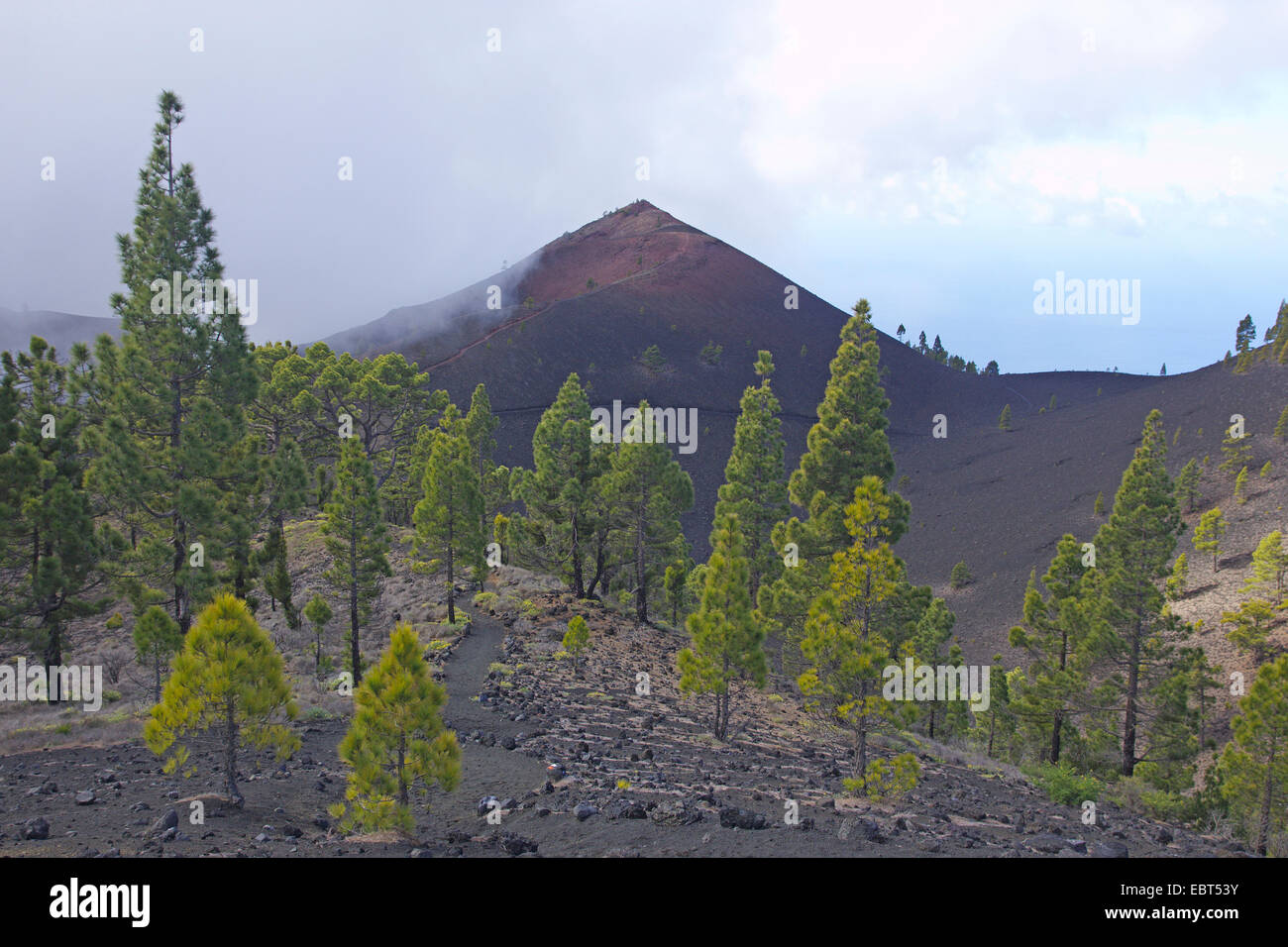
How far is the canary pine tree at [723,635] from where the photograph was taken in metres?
17.1

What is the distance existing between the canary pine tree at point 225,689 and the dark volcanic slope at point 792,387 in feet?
170

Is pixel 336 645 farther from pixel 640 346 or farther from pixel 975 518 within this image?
pixel 640 346

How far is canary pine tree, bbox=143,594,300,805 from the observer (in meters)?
10.2

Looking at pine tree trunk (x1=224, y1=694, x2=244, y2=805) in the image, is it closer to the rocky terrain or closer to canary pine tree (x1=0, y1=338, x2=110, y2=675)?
the rocky terrain

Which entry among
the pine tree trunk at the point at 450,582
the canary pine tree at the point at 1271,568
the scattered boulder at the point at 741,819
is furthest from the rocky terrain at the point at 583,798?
the canary pine tree at the point at 1271,568

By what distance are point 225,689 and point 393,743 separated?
3071 millimetres

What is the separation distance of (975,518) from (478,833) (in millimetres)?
83231

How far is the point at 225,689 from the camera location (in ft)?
34.2

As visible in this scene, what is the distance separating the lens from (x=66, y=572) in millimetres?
19688

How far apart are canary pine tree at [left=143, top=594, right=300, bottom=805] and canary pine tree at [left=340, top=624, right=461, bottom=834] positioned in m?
A: 1.72

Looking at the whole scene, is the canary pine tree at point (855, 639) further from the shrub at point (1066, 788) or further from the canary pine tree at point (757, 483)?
the canary pine tree at point (757, 483)

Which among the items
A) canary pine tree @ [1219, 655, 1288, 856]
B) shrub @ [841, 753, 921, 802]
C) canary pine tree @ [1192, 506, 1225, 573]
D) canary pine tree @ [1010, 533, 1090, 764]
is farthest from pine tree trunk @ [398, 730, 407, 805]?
canary pine tree @ [1192, 506, 1225, 573]

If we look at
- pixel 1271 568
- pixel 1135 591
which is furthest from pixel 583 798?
pixel 1271 568

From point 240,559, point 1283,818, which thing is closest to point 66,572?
point 240,559
